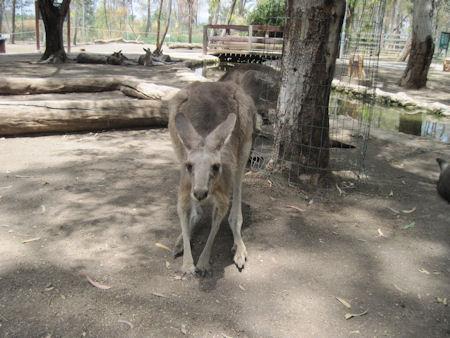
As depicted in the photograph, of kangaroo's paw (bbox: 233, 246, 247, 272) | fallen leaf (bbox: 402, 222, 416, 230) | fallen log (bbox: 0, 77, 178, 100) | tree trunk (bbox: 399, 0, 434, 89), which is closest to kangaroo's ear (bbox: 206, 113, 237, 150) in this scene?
kangaroo's paw (bbox: 233, 246, 247, 272)

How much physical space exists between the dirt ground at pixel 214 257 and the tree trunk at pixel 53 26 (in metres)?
9.31

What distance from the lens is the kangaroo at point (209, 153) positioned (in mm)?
2600

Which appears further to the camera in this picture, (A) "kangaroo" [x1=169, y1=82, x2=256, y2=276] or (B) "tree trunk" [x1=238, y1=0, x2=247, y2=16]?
(B) "tree trunk" [x1=238, y1=0, x2=247, y2=16]

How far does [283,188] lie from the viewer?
14.0 feet

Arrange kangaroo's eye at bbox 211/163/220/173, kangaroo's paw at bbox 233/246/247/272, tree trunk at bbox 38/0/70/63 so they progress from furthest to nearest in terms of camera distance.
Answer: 1. tree trunk at bbox 38/0/70/63
2. kangaroo's paw at bbox 233/246/247/272
3. kangaroo's eye at bbox 211/163/220/173

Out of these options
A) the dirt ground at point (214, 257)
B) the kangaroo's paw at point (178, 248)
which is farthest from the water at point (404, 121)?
the kangaroo's paw at point (178, 248)

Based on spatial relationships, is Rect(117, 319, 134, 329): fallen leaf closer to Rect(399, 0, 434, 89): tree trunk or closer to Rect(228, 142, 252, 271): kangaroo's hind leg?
Rect(228, 142, 252, 271): kangaroo's hind leg

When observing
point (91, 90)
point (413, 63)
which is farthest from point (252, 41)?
point (91, 90)

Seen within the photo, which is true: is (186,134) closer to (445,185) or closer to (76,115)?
(445,185)

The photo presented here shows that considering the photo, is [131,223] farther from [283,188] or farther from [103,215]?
[283,188]

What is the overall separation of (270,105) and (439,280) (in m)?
4.04

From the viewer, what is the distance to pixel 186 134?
8.70ft

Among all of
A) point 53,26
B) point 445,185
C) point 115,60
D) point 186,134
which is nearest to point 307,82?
point 445,185

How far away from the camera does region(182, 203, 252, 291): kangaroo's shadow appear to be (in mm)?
2867
